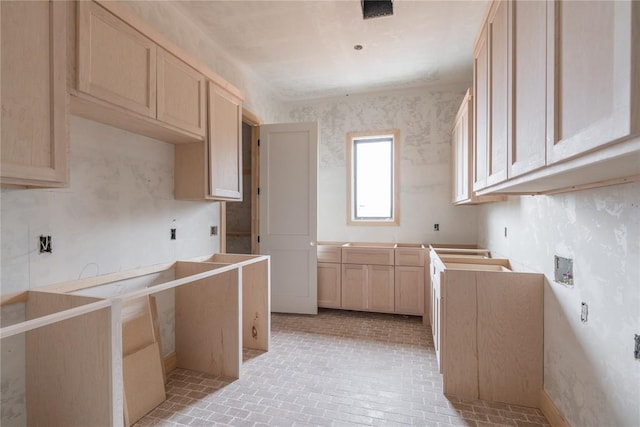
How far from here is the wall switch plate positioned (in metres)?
1.58

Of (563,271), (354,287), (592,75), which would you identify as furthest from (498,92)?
(354,287)

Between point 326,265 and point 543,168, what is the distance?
2.93 metres

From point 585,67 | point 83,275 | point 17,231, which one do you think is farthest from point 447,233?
point 17,231

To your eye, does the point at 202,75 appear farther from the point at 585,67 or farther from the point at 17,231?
the point at 585,67

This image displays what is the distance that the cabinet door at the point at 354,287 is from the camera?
12.0ft

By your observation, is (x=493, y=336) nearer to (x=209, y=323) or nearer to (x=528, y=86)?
(x=528, y=86)

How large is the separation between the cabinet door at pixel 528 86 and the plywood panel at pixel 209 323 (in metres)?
1.93

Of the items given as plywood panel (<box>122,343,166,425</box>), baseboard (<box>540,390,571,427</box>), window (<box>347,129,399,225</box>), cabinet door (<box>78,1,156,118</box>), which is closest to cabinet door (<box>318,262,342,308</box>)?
window (<box>347,129,399,225</box>)

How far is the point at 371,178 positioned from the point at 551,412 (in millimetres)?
3129

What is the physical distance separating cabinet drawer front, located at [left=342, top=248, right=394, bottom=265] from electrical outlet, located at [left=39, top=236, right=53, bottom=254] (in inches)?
109

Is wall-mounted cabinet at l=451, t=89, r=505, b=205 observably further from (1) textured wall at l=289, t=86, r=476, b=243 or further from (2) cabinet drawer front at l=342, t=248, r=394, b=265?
(2) cabinet drawer front at l=342, t=248, r=394, b=265

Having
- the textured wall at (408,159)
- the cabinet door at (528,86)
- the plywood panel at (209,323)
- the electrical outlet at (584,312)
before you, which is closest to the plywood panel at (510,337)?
the electrical outlet at (584,312)

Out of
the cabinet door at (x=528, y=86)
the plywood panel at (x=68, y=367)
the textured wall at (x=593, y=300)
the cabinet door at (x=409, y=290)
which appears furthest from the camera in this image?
the cabinet door at (x=409, y=290)

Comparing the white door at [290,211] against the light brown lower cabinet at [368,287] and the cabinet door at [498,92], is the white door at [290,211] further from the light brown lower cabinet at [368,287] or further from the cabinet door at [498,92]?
the cabinet door at [498,92]
